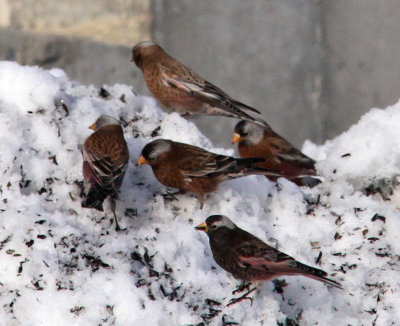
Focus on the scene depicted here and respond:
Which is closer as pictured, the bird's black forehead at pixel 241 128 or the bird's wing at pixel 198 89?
the bird's wing at pixel 198 89

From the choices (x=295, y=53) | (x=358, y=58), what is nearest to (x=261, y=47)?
(x=295, y=53)

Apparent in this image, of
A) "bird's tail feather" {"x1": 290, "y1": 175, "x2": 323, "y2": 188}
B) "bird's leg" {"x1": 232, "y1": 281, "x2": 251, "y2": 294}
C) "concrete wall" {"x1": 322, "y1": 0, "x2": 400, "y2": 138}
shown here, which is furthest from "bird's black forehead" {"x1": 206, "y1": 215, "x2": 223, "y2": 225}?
"concrete wall" {"x1": 322, "y1": 0, "x2": 400, "y2": 138}

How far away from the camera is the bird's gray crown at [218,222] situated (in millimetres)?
4203

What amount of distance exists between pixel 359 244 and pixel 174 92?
193cm

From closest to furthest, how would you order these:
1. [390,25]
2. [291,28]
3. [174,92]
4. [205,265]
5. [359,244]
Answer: [205,265] → [359,244] → [174,92] → [390,25] → [291,28]

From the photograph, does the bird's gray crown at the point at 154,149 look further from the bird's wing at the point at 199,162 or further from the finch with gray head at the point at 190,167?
the bird's wing at the point at 199,162

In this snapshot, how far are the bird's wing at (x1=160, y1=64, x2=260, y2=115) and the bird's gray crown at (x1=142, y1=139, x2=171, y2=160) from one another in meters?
1.10

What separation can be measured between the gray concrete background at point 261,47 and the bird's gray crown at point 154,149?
3.93 metres

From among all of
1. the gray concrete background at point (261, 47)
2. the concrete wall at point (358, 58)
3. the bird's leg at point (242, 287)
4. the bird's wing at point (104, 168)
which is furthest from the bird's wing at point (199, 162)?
the concrete wall at point (358, 58)

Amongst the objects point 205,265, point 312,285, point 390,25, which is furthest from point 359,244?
point 390,25

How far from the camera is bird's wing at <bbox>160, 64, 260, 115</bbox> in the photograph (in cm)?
589

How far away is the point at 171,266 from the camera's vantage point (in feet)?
13.4

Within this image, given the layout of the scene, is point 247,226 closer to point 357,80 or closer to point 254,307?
point 254,307

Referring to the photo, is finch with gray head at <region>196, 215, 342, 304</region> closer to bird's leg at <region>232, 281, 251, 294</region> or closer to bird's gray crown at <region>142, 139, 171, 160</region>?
bird's leg at <region>232, 281, 251, 294</region>
